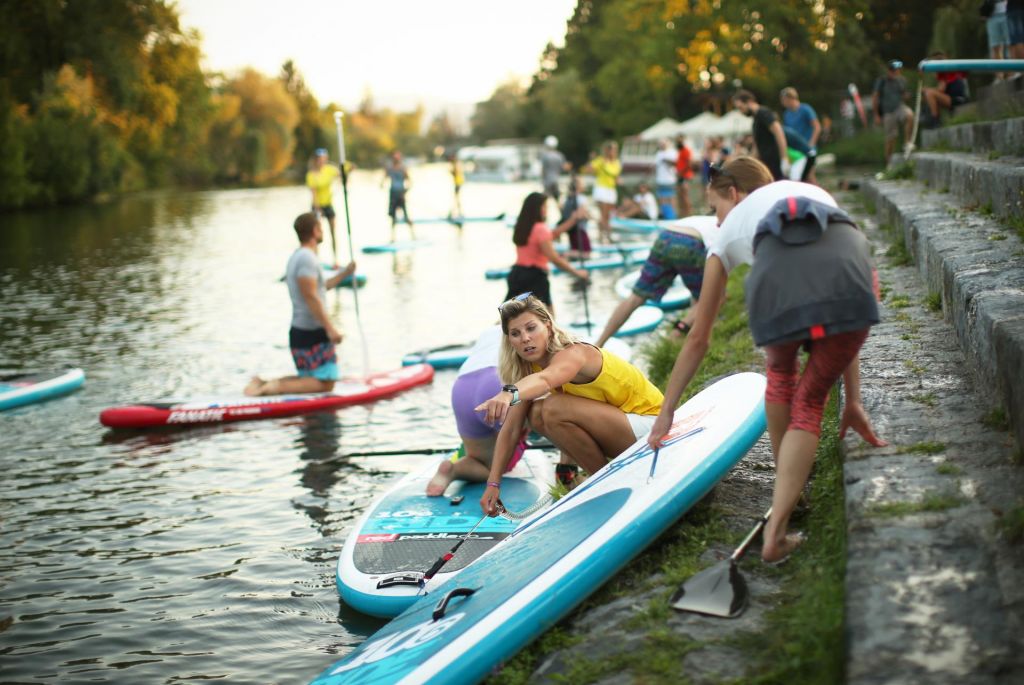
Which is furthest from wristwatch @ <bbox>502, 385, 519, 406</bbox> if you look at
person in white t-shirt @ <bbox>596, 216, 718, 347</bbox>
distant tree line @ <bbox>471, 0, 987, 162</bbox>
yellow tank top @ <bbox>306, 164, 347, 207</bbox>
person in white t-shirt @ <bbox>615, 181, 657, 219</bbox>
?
distant tree line @ <bbox>471, 0, 987, 162</bbox>

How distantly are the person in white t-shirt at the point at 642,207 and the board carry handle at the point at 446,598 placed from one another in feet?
67.3

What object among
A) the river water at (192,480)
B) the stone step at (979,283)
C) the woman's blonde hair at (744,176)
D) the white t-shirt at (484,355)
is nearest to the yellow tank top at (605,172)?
the river water at (192,480)

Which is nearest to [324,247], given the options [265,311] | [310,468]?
[265,311]

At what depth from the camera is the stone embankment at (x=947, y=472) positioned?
9.91 feet

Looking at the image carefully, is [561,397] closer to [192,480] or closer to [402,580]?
[402,580]

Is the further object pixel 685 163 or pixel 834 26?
pixel 834 26

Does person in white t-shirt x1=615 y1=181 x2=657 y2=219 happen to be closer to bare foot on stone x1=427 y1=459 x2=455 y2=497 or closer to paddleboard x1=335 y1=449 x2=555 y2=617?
paddleboard x1=335 y1=449 x2=555 y2=617

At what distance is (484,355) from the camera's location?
6.70m

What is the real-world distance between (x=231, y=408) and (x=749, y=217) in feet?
21.4

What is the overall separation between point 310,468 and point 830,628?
5551 millimetres

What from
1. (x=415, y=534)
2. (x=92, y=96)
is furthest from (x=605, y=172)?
(x=92, y=96)

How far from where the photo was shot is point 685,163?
24656mm

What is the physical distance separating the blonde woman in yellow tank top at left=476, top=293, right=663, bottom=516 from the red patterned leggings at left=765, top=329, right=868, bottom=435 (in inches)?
55.2

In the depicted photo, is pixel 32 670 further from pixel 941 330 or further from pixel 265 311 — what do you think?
pixel 265 311
